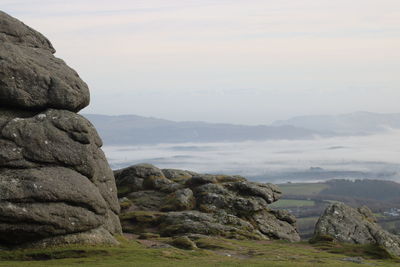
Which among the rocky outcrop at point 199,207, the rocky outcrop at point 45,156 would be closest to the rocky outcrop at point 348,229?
the rocky outcrop at point 199,207

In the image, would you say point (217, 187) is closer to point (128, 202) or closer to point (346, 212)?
point (128, 202)

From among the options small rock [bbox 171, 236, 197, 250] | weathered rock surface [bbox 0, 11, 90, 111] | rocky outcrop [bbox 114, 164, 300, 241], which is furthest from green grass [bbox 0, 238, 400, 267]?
weathered rock surface [bbox 0, 11, 90, 111]

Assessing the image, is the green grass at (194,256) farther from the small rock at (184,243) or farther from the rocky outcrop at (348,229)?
the rocky outcrop at (348,229)

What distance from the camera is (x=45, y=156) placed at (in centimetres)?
5756

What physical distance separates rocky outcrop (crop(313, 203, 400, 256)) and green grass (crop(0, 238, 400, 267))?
21.4 feet

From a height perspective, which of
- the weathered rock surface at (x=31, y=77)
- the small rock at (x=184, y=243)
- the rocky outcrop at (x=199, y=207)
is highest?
the weathered rock surface at (x=31, y=77)

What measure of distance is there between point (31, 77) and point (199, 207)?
1335 inches

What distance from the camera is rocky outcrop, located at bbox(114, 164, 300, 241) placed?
78625mm

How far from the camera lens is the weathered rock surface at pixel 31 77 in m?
58.2

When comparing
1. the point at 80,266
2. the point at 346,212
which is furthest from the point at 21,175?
the point at 346,212

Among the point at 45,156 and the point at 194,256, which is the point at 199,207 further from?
the point at 45,156

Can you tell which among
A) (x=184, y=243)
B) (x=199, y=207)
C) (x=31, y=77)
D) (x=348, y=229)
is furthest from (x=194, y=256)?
(x=348, y=229)

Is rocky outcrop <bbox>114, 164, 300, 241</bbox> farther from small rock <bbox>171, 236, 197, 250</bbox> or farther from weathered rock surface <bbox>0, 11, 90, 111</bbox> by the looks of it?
weathered rock surface <bbox>0, 11, 90, 111</bbox>

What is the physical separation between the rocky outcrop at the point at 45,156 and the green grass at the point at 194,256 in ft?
7.10
